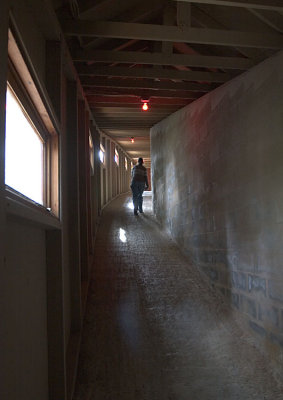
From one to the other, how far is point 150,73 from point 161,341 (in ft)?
9.84

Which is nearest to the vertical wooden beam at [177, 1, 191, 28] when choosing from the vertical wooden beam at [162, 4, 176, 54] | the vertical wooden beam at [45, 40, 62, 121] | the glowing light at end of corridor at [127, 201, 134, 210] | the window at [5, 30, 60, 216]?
the vertical wooden beam at [162, 4, 176, 54]

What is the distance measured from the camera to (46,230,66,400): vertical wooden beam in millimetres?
2287

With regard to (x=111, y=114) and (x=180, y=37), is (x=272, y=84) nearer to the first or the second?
(x=180, y=37)

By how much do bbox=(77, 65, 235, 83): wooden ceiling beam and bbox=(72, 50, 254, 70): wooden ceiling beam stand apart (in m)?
0.35

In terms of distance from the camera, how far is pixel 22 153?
187 cm

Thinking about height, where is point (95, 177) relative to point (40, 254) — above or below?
above

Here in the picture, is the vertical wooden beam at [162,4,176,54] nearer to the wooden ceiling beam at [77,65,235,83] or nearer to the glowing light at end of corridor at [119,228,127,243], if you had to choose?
the wooden ceiling beam at [77,65,235,83]

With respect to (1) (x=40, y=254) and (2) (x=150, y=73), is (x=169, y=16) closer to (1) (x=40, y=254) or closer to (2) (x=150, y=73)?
(2) (x=150, y=73)

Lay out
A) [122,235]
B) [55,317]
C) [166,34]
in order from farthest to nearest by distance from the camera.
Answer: [122,235] < [166,34] < [55,317]

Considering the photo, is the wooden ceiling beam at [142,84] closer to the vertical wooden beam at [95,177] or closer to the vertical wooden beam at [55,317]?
the vertical wooden beam at [95,177]

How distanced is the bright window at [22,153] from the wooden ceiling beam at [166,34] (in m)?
1.39

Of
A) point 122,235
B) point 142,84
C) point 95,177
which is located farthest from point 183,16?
point 95,177

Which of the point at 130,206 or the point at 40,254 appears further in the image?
the point at 130,206

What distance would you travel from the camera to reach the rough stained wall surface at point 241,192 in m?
3.12
